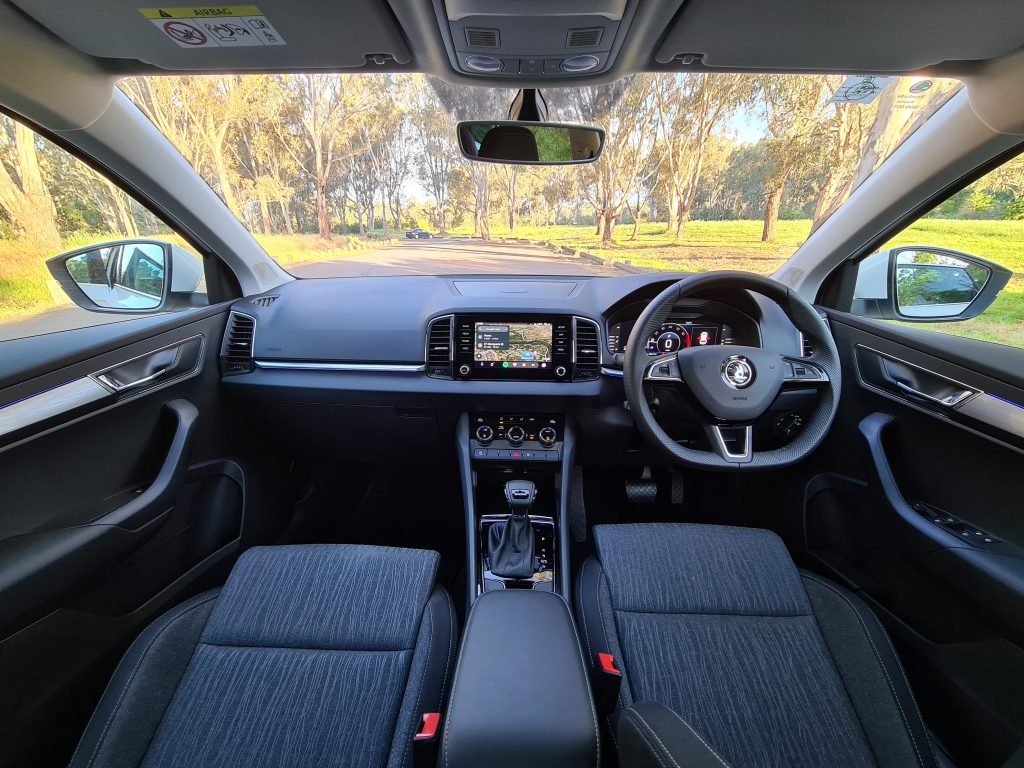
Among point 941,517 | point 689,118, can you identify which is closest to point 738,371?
point 941,517

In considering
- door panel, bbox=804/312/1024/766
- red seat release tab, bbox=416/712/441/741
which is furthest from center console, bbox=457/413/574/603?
door panel, bbox=804/312/1024/766

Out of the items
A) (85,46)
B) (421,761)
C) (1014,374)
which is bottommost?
(421,761)

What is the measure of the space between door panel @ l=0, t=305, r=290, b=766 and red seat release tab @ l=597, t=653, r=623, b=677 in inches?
65.7

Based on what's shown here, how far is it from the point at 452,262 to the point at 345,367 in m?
0.88

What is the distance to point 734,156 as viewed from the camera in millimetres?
2461

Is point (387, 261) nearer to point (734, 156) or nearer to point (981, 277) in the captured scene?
point (734, 156)

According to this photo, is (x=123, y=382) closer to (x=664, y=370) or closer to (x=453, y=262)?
(x=453, y=262)

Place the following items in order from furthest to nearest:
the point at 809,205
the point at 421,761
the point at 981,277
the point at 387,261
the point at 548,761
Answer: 1. the point at 387,261
2. the point at 809,205
3. the point at 981,277
4. the point at 421,761
5. the point at 548,761

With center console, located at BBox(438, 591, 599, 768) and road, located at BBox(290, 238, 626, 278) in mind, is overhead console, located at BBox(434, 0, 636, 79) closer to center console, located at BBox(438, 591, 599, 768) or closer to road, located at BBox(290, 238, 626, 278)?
road, located at BBox(290, 238, 626, 278)

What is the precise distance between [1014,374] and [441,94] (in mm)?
2326

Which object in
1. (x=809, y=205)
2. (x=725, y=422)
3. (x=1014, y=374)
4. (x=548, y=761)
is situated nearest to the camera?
(x=548, y=761)

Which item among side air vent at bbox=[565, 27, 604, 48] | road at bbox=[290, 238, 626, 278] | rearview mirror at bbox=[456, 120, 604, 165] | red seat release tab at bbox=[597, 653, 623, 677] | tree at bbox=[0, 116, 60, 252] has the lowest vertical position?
red seat release tab at bbox=[597, 653, 623, 677]

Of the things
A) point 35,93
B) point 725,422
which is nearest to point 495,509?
point 725,422

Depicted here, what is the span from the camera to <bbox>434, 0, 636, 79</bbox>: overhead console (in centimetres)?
131
